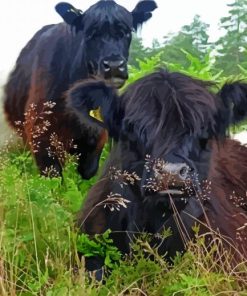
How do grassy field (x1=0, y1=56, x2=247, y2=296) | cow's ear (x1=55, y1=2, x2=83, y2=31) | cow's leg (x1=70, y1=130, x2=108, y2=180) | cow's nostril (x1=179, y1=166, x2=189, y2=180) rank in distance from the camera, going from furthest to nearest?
1. cow's ear (x1=55, y1=2, x2=83, y2=31)
2. cow's leg (x1=70, y1=130, x2=108, y2=180)
3. cow's nostril (x1=179, y1=166, x2=189, y2=180)
4. grassy field (x1=0, y1=56, x2=247, y2=296)

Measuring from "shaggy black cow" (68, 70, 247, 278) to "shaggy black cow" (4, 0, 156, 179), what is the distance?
3048mm

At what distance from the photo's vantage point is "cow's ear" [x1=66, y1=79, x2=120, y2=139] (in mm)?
6219

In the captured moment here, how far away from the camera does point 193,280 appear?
15.2 feet

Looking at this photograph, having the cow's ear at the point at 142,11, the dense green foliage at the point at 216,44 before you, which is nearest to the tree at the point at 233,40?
the dense green foliage at the point at 216,44

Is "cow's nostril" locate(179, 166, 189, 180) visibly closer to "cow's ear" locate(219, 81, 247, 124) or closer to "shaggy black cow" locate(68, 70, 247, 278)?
"shaggy black cow" locate(68, 70, 247, 278)

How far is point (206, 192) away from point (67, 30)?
4.86 m

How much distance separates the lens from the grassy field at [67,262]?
470 centimetres

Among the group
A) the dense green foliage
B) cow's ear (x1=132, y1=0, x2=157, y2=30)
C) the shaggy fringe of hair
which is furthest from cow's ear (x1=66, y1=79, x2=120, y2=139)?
the dense green foliage

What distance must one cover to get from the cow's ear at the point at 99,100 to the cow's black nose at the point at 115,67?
9.73 feet

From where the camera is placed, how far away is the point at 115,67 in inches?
365

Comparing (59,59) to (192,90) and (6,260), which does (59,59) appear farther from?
(6,260)

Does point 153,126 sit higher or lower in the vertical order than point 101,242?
higher

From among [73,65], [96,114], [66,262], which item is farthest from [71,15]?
[66,262]

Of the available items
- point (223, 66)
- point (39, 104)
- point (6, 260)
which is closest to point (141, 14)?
point (39, 104)
